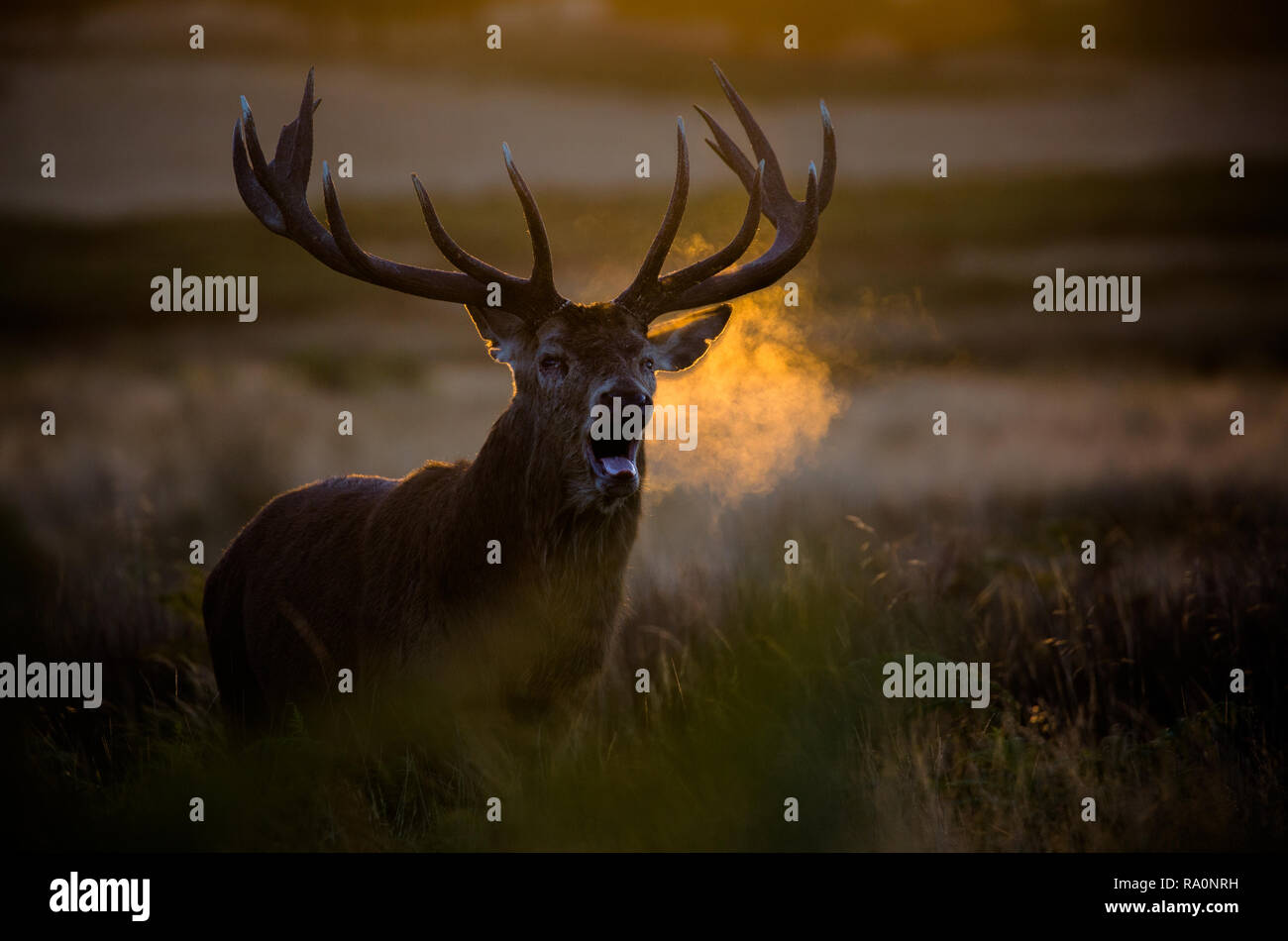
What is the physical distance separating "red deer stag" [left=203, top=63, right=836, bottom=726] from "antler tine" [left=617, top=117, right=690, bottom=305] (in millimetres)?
12

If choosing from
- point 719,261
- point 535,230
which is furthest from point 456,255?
point 719,261

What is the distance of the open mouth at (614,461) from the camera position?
6074 mm

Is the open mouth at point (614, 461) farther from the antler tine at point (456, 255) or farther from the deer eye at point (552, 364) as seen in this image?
the antler tine at point (456, 255)

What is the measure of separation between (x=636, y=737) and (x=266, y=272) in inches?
1372

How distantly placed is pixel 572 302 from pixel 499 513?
3.93ft

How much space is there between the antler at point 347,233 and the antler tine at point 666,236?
411 millimetres

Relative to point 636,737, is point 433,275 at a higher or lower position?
higher

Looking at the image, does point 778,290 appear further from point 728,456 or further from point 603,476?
point 603,476

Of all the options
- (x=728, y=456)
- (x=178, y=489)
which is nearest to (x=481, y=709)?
(x=728, y=456)

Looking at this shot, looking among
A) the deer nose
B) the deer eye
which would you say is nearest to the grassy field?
the deer nose

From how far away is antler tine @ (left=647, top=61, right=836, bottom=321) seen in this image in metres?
7.11

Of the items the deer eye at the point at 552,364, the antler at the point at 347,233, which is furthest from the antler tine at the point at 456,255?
the deer eye at the point at 552,364

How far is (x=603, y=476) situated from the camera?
241 inches

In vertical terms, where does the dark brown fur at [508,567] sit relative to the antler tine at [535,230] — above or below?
below
